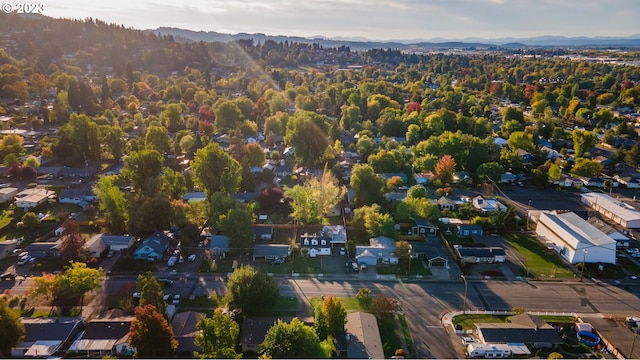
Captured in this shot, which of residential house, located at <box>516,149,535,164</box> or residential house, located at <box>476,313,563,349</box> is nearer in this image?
residential house, located at <box>476,313,563,349</box>

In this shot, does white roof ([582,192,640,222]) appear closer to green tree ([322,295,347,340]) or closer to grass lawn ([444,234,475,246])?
grass lawn ([444,234,475,246])

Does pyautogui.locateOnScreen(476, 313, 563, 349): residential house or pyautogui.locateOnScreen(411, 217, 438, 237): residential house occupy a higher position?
pyautogui.locateOnScreen(411, 217, 438, 237): residential house

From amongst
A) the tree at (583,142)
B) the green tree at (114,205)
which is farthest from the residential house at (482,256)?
the tree at (583,142)

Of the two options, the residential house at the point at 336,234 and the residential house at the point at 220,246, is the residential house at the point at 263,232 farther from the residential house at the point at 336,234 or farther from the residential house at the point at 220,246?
the residential house at the point at 336,234

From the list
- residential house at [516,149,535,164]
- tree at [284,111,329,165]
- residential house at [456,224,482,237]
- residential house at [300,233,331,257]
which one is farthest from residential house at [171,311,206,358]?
residential house at [516,149,535,164]

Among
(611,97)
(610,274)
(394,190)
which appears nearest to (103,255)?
(394,190)

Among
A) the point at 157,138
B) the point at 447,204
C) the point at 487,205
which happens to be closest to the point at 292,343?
the point at 447,204
